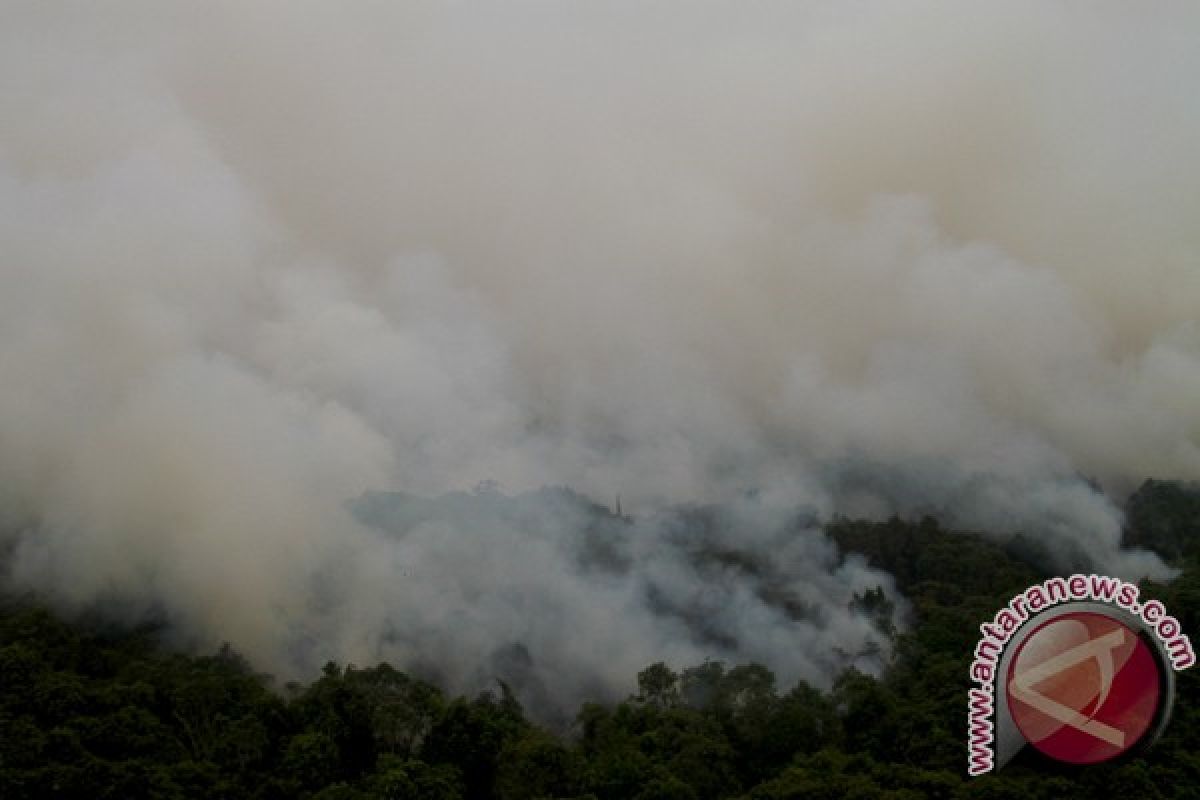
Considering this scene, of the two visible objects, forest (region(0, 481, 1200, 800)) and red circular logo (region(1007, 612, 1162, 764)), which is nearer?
red circular logo (region(1007, 612, 1162, 764))

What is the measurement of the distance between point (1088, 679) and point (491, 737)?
24919mm

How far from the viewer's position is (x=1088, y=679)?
2514 centimetres

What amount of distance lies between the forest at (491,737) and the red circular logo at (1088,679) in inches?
269

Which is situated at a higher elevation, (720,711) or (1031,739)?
(720,711)

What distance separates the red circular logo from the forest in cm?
683

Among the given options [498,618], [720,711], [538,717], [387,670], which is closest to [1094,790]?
[720,711]

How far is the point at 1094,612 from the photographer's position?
25188 mm

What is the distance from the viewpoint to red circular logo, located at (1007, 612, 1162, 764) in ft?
82.8

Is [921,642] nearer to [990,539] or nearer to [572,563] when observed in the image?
[572,563]

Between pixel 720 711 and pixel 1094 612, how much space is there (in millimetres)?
23092

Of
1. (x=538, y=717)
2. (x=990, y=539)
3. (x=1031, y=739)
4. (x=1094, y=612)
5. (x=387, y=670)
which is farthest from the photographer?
(x=990, y=539)

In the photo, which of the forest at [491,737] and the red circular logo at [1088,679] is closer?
the red circular logo at [1088,679]

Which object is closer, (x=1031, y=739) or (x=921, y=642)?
(x=1031, y=739)

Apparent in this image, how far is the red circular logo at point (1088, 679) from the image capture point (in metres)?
25.2
